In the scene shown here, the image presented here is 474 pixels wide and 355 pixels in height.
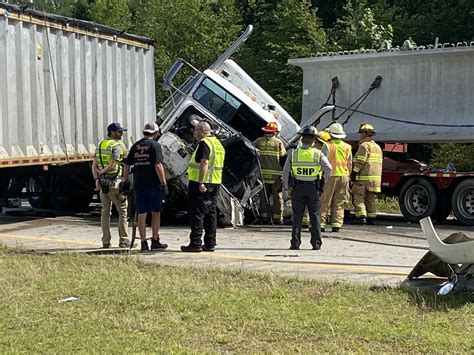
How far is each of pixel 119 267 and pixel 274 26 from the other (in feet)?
73.8

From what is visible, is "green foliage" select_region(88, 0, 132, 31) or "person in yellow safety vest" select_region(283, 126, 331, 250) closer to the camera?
"person in yellow safety vest" select_region(283, 126, 331, 250)

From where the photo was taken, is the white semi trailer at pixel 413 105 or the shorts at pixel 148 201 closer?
the shorts at pixel 148 201

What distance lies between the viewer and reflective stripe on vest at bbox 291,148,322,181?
35.1 ft

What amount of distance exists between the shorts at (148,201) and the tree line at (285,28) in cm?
1417

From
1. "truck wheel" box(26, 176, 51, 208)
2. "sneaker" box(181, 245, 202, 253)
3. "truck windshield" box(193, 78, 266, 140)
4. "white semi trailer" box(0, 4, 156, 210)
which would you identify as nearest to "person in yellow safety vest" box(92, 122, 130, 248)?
"sneaker" box(181, 245, 202, 253)

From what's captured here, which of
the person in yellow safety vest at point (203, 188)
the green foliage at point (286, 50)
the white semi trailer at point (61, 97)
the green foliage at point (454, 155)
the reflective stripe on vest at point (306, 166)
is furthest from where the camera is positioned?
the green foliage at point (286, 50)

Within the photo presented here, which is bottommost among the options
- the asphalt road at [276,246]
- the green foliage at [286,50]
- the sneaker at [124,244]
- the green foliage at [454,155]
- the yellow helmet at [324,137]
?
the asphalt road at [276,246]

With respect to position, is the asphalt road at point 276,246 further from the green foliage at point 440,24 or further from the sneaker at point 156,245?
the green foliage at point 440,24

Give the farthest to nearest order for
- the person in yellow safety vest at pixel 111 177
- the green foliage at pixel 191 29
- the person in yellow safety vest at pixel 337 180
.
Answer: the green foliage at pixel 191 29 → the person in yellow safety vest at pixel 337 180 → the person in yellow safety vest at pixel 111 177

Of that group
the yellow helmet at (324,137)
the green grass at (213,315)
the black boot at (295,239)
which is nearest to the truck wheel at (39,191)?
the yellow helmet at (324,137)

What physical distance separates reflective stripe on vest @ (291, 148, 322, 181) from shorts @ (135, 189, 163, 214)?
178 centimetres

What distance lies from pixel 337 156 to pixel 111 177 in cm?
405

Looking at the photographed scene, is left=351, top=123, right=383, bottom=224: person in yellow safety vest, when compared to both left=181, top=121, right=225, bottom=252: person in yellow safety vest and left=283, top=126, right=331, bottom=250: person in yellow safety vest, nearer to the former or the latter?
left=283, top=126, right=331, bottom=250: person in yellow safety vest

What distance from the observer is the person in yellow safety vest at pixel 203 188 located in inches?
404
